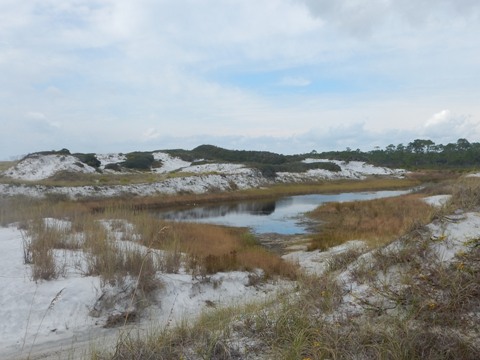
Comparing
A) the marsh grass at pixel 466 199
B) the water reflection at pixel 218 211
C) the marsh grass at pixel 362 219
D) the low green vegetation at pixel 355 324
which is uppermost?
the marsh grass at pixel 466 199

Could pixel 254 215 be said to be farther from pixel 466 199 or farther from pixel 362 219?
pixel 466 199

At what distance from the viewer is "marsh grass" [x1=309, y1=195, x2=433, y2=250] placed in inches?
667

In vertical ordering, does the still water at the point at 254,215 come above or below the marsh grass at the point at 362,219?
below

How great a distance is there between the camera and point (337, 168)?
70375 mm

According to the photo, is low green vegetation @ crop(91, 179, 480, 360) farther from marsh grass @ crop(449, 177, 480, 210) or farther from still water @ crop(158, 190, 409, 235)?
still water @ crop(158, 190, 409, 235)

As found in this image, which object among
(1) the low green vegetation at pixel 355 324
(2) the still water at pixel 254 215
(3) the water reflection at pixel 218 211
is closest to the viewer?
(1) the low green vegetation at pixel 355 324

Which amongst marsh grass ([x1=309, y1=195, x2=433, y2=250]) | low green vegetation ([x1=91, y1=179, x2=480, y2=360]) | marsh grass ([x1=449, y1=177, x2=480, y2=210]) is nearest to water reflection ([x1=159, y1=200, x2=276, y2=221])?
marsh grass ([x1=309, y1=195, x2=433, y2=250])

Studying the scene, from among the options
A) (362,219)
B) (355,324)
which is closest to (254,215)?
(362,219)

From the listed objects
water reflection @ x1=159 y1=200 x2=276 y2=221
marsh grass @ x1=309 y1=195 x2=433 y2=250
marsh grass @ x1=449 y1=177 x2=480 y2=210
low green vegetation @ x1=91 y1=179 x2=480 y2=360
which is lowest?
water reflection @ x1=159 y1=200 x2=276 y2=221

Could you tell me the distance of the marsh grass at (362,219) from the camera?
55.6 feet

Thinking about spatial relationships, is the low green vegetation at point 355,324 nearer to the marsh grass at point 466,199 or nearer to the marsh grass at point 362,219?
the marsh grass at point 466,199

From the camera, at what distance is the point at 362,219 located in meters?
23.4

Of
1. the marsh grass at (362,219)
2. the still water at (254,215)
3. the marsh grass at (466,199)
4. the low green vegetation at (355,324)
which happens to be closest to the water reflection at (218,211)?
the still water at (254,215)

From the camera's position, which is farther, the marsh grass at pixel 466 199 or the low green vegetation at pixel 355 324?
the marsh grass at pixel 466 199
